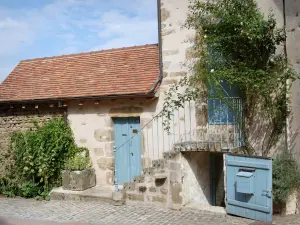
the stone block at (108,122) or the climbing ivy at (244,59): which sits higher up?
the climbing ivy at (244,59)

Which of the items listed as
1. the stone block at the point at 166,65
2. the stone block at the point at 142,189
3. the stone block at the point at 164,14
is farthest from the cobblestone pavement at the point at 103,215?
the stone block at the point at 164,14

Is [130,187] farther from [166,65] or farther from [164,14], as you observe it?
[164,14]

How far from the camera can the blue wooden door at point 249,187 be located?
6.34 meters

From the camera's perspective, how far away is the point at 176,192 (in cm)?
737

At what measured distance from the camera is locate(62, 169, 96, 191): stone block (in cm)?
888

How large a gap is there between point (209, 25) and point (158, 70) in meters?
1.96

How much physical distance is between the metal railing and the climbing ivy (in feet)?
0.71

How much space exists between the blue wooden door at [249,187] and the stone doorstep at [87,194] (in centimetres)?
293

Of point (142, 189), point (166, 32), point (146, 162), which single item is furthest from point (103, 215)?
point (166, 32)

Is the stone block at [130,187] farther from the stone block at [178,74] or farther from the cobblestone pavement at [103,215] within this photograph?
Result: the stone block at [178,74]

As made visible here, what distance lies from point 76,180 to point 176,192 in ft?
9.67

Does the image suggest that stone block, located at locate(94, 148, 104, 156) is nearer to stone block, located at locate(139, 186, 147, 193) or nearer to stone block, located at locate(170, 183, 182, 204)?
stone block, located at locate(139, 186, 147, 193)

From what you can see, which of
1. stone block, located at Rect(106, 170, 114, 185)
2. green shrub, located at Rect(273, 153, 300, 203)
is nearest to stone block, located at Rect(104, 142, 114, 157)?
stone block, located at Rect(106, 170, 114, 185)

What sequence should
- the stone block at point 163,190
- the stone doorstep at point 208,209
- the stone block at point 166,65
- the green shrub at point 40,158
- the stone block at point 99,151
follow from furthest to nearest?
1. the stone block at point 99,151
2. the green shrub at point 40,158
3. the stone block at point 166,65
4. the stone block at point 163,190
5. the stone doorstep at point 208,209
